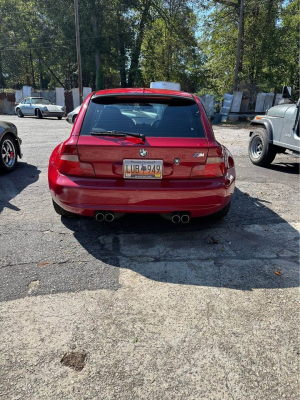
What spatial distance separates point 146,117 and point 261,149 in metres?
4.49

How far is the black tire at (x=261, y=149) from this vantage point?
6.57 metres

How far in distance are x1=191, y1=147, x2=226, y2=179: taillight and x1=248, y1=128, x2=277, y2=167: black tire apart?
156 inches

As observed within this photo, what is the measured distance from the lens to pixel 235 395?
159 centimetres

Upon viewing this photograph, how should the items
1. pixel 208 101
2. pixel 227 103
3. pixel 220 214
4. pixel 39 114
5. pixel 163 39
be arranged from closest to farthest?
pixel 220 214 < pixel 227 103 < pixel 39 114 < pixel 208 101 < pixel 163 39

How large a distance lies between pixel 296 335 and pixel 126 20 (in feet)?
116

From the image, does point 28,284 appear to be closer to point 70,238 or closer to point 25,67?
point 70,238

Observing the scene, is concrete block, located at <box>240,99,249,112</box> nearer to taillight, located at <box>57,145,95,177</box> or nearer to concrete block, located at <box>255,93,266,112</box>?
concrete block, located at <box>255,93,266,112</box>

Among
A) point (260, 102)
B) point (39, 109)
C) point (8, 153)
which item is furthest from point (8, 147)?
point (260, 102)

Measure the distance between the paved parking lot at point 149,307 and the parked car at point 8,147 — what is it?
2.15 meters

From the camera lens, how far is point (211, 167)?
10.1ft

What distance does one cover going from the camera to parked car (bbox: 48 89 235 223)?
115 inches

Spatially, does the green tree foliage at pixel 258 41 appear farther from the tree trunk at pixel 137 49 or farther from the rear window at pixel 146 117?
the rear window at pixel 146 117

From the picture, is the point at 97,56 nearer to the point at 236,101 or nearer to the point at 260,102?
the point at 236,101

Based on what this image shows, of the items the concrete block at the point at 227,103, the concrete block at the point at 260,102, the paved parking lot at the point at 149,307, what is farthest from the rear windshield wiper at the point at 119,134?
the concrete block at the point at 260,102
